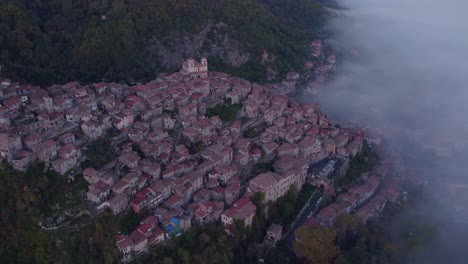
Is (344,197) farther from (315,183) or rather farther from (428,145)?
(428,145)

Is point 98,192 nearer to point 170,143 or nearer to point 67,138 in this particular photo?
point 67,138

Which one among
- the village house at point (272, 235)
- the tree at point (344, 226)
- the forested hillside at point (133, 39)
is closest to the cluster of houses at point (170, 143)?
the village house at point (272, 235)

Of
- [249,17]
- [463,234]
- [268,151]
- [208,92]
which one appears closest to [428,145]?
[463,234]

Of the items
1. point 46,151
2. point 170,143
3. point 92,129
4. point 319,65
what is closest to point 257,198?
point 170,143

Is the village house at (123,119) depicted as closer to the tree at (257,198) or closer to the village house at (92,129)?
the village house at (92,129)

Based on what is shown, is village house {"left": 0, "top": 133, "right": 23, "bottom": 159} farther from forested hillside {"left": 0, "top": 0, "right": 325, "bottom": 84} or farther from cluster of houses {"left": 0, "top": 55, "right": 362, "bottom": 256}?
forested hillside {"left": 0, "top": 0, "right": 325, "bottom": 84}
